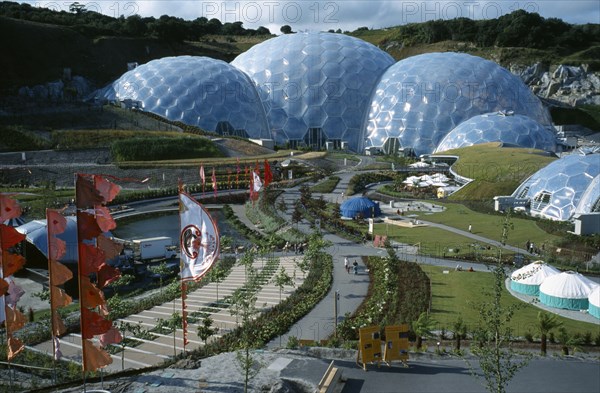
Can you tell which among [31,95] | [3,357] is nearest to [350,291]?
[3,357]

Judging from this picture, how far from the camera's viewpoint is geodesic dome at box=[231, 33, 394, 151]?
195ft

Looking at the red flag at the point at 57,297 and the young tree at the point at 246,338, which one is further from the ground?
the red flag at the point at 57,297

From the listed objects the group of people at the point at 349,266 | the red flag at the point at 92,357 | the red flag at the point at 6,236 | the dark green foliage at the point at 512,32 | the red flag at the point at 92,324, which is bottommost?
the group of people at the point at 349,266

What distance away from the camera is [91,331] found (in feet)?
30.7

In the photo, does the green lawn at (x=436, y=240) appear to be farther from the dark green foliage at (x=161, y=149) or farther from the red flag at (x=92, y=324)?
the dark green foliage at (x=161, y=149)

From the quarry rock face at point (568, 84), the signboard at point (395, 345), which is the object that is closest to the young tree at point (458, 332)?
the signboard at point (395, 345)

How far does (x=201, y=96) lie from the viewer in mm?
58312

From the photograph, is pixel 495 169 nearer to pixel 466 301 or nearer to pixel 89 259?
pixel 466 301

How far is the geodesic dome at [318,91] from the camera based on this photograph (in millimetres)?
59375

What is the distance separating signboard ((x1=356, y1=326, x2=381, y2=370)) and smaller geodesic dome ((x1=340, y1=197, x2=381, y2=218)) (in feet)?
67.4

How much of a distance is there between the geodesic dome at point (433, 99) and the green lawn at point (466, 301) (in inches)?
1386

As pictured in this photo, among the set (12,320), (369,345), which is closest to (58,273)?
(12,320)

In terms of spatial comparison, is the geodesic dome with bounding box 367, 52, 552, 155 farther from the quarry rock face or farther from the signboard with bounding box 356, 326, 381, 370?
the signboard with bounding box 356, 326, 381, 370

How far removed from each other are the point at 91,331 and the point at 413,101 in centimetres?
5114
